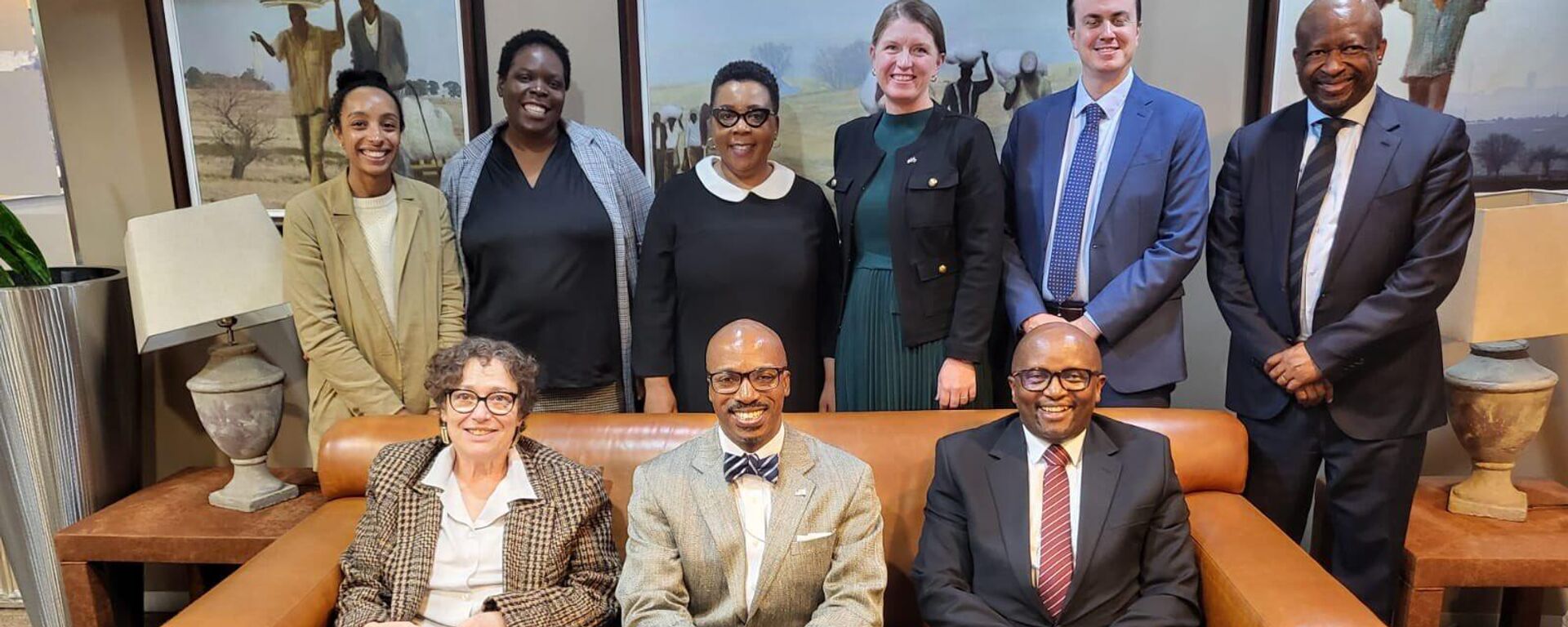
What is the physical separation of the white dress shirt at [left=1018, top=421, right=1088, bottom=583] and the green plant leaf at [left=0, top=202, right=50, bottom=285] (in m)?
2.67

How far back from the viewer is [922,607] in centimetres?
194

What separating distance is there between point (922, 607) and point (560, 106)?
64.7 inches

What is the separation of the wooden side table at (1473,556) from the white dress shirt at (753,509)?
1.59 metres

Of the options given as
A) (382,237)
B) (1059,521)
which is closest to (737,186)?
(382,237)

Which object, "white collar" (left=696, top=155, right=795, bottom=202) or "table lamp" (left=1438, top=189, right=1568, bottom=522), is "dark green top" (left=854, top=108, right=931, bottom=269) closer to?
"white collar" (left=696, top=155, right=795, bottom=202)

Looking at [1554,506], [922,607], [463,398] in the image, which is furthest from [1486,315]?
[463,398]

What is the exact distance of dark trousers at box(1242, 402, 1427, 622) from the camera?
7.63 ft

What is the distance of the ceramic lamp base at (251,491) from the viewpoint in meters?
2.68

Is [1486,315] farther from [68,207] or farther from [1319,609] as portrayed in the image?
[68,207]

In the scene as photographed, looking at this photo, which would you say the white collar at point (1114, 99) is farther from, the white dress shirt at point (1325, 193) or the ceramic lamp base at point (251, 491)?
the ceramic lamp base at point (251, 491)

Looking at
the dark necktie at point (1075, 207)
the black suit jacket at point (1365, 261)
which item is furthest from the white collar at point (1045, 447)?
the black suit jacket at point (1365, 261)

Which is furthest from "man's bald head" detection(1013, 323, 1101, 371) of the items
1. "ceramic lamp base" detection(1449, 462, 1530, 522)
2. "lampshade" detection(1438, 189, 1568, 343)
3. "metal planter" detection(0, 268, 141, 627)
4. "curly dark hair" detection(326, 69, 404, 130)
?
"metal planter" detection(0, 268, 141, 627)

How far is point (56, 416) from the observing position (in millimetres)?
2629

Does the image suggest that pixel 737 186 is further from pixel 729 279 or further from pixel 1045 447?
pixel 1045 447
